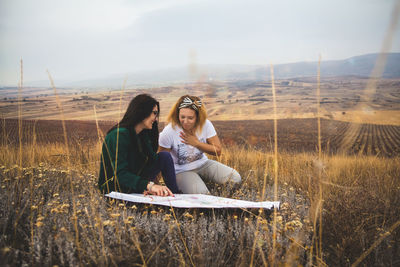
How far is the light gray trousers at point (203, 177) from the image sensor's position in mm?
3232

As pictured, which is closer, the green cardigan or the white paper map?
the white paper map

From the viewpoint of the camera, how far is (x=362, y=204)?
2570mm

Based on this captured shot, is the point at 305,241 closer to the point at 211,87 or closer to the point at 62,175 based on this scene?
the point at 211,87

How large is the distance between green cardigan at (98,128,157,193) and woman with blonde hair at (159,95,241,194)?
0.57 meters

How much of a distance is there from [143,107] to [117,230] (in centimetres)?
142

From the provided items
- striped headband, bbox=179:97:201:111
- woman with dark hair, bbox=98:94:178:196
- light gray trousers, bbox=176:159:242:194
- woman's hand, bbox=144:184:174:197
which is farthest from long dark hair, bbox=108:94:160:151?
light gray trousers, bbox=176:159:242:194

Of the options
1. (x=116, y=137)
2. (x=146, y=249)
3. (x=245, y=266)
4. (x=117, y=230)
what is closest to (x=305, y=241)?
(x=245, y=266)

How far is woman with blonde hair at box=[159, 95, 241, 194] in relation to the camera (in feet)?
11.2

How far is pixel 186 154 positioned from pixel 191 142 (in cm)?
28

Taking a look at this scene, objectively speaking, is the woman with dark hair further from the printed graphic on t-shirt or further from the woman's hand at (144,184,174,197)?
the printed graphic on t-shirt

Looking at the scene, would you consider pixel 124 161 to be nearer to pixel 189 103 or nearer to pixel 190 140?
pixel 190 140

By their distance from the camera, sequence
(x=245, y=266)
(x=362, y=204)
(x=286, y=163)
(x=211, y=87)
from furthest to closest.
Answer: (x=286, y=163), (x=211, y=87), (x=362, y=204), (x=245, y=266)

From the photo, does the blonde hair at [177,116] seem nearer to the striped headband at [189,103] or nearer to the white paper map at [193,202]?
the striped headband at [189,103]

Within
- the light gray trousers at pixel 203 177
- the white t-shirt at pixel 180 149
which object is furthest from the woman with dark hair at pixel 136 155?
the white t-shirt at pixel 180 149
